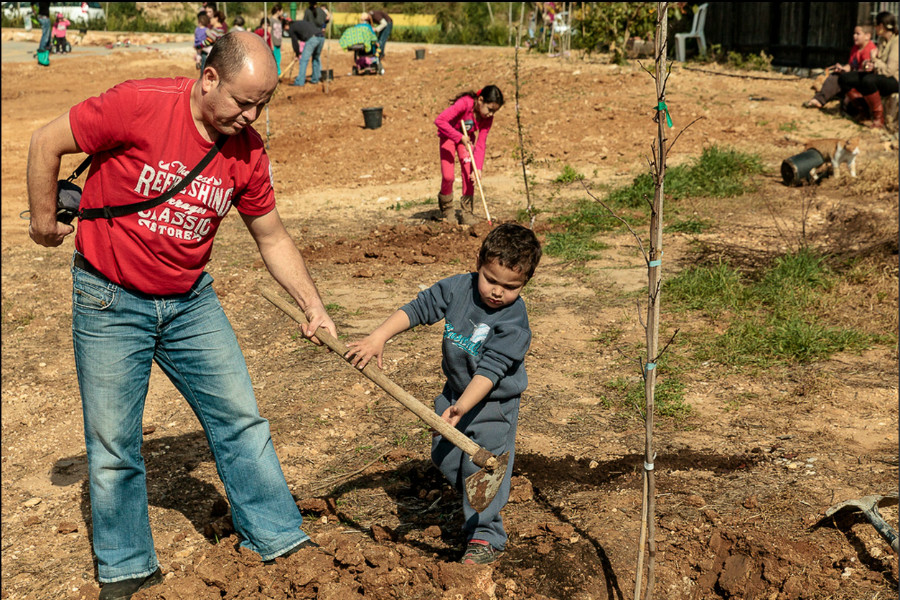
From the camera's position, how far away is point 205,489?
4074 millimetres

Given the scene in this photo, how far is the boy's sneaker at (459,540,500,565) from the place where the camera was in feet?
10.5

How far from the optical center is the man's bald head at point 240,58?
2.68 metres

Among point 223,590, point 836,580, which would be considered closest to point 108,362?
point 223,590

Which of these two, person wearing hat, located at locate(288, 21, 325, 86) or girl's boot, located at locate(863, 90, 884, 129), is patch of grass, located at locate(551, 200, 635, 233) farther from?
person wearing hat, located at locate(288, 21, 325, 86)

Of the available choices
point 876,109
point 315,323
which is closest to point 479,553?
point 315,323

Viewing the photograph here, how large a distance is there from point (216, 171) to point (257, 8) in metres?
34.5

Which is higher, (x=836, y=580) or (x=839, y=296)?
(x=839, y=296)

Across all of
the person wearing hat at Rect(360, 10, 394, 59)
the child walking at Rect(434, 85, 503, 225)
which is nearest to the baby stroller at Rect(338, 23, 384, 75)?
the person wearing hat at Rect(360, 10, 394, 59)

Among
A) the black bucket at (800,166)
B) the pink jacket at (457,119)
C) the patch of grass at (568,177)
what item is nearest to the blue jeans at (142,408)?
the pink jacket at (457,119)

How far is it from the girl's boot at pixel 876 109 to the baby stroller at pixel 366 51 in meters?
10.3

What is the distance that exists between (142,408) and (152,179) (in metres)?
0.83

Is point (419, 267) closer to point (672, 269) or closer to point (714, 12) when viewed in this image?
point (672, 269)

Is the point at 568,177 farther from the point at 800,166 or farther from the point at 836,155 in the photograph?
the point at 836,155

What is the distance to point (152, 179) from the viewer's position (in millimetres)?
2777
